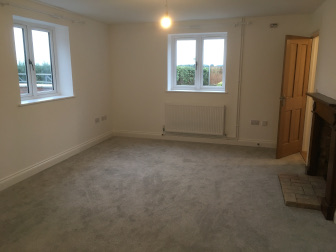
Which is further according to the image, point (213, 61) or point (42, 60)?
point (213, 61)

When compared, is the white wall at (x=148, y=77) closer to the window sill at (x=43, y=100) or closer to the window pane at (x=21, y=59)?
the window sill at (x=43, y=100)

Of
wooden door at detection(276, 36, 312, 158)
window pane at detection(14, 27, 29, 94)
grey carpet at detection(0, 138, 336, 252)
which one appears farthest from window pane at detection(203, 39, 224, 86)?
window pane at detection(14, 27, 29, 94)

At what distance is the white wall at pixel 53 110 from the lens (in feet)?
11.2

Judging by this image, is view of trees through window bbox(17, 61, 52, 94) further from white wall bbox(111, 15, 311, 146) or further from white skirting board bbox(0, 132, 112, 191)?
white wall bbox(111, 15, 311, 146)

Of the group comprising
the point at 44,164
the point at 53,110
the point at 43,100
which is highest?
the point at 43,100

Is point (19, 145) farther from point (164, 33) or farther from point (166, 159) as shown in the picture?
point (164, 33)

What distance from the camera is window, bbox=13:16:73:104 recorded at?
389cm

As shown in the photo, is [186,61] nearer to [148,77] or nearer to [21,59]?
[148,77]

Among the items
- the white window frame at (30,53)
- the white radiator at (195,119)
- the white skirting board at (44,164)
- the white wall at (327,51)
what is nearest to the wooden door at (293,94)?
the white wall at (327,51)

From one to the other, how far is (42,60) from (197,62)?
2819mm

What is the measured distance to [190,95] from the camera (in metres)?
5.49

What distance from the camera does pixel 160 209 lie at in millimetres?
2936

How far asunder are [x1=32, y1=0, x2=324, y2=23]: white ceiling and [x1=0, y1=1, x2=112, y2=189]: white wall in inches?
17.9

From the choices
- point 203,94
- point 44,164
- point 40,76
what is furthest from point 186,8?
point 44,164
